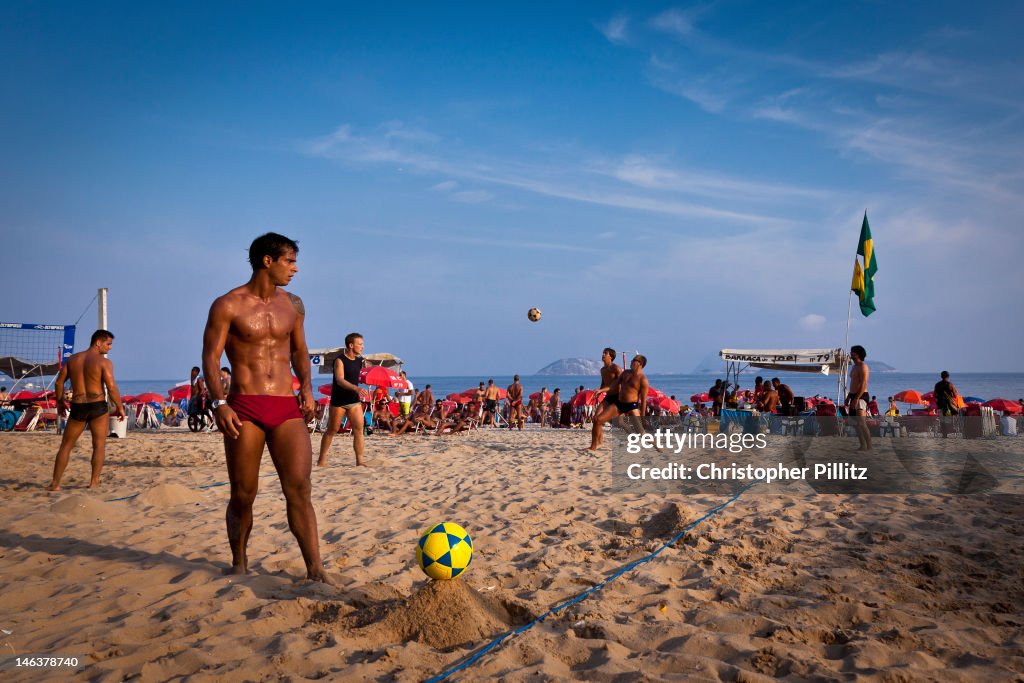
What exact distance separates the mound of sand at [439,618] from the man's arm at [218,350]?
3.69 feet

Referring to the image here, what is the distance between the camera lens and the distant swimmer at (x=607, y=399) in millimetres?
10039

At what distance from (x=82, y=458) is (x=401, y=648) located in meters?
8.60

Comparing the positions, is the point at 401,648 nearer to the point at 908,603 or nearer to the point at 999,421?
the point at 908,603

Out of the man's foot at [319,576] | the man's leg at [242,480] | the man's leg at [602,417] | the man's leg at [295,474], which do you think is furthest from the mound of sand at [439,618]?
the man's leg at [602,417]

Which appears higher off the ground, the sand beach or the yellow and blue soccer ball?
the yellow and blue soccer ball

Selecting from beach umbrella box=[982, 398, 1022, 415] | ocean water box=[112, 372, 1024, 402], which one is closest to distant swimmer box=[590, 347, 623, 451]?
beach umbrella box=[982, 398, 1022, 415]

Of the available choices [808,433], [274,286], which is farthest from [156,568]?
[808,433]

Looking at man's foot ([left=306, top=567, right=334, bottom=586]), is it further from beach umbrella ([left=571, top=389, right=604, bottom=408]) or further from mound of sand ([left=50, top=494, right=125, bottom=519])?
beach umbrella ([left=571, top=389, right=604, bottom=408])

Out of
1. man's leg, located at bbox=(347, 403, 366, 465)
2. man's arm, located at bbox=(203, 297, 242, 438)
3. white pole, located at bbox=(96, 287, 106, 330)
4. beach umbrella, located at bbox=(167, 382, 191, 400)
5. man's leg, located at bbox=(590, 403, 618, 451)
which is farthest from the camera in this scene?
beach umbrella, located at bbox=(167, 382, 191, 400)

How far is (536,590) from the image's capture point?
363cm

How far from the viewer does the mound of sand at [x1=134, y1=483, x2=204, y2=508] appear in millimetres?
5824

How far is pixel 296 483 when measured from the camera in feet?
11.7

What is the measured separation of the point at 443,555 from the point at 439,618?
338 mm

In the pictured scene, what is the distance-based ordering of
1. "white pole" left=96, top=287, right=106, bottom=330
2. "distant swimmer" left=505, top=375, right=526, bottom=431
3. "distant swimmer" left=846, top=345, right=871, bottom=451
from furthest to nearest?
"distant swimmer" left=505, top=375, right=526, bottom=431
"white pole" left=96, top=287, right=106, bottom=330
"distant swimmer" left=846, top=345, right=871, bottom=451
